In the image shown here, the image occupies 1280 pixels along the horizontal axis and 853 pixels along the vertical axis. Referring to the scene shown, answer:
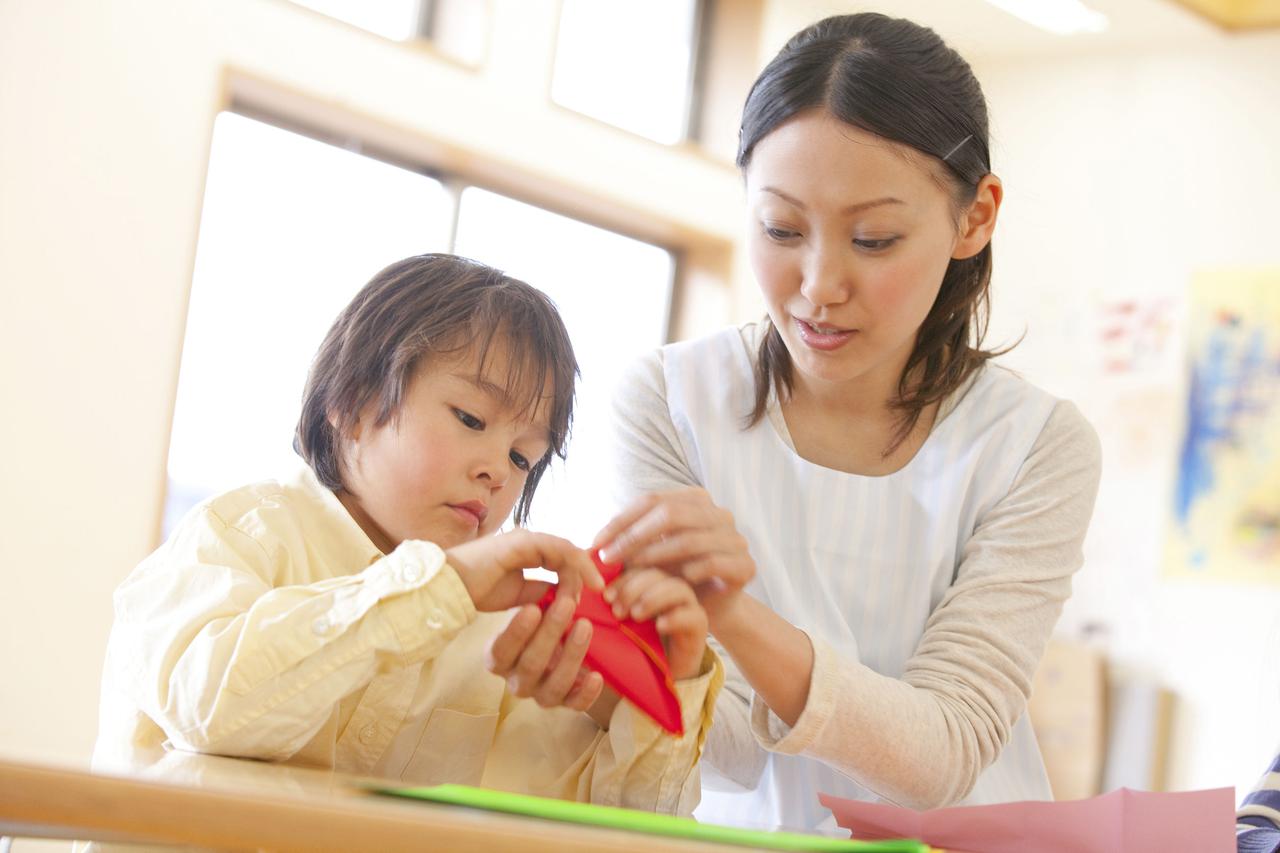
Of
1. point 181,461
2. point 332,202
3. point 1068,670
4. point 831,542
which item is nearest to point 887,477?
point 831,542

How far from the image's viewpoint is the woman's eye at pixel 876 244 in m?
1.22

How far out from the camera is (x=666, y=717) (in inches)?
37.2

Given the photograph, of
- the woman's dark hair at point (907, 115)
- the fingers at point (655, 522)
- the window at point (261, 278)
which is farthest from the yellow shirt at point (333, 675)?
the window at point (261, 278)

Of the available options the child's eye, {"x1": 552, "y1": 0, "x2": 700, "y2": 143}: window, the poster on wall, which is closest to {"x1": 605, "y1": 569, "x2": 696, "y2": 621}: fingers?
the child's eye

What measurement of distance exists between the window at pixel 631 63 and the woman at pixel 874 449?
2.89 meters

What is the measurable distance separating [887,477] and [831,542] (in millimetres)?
90

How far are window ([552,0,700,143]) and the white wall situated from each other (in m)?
1.10

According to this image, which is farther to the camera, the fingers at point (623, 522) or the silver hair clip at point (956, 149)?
the silver hair clip at point (956, 149)

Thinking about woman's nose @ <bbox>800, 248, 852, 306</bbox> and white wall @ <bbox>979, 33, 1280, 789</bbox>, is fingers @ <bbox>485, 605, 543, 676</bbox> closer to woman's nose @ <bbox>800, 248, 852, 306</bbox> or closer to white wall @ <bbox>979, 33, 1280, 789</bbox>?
woman's nose @ <bbox>800, 248, 852, 306</bbox>

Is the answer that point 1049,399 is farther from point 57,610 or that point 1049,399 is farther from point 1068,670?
point 1068,670

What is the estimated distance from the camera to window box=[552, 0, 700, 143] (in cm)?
428

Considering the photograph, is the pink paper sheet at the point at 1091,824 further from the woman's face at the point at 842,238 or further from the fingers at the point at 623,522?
the woman's face at the point at 842,238

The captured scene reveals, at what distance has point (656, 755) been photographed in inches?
38.0

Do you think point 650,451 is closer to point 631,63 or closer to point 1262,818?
point 1262,818
